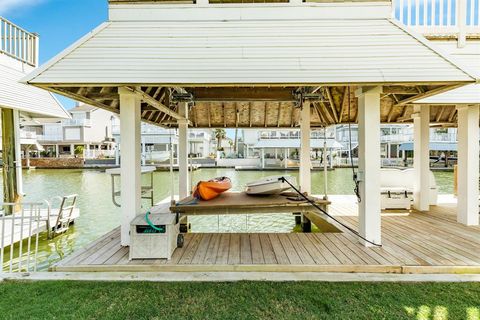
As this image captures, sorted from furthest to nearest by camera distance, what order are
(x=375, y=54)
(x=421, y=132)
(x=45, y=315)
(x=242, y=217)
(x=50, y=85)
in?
1. (x=242, y=217)
2. (x=421, y=132)
3. (x=375, y=54)
4. (x=50, y=85)
5. (x=45, y=315)

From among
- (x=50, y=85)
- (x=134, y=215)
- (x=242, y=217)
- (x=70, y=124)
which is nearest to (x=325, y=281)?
(x=134, y=215)

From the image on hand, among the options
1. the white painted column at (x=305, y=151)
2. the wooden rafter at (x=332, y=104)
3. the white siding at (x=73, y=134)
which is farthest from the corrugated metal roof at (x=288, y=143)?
the white siding at (x=73, y=134)

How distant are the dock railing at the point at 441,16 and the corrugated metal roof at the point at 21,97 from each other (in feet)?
28.6

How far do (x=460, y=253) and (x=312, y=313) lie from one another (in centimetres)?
292

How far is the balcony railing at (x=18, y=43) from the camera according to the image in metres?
6.97

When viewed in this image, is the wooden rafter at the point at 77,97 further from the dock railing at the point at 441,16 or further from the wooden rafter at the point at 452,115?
the wooden rafter at the point at 452,115

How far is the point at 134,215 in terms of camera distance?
4.47 meters

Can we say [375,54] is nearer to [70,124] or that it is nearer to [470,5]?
[470,5]

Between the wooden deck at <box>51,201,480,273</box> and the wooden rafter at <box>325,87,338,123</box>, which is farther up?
the wooden rafter at <box>325,87,338,123</box>

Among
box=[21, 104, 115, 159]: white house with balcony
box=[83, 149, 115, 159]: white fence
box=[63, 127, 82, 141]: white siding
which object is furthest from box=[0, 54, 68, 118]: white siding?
box=[63, 127, 82, 141]: white siding

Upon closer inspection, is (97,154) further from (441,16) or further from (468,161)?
(468,161)

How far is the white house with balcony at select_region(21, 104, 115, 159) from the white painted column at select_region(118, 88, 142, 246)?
33364mm

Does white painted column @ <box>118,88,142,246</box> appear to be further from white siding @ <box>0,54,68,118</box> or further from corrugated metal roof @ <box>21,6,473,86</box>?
white siding @ <box>0,54,68,118</box>

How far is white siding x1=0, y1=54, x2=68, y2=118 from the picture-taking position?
641 centimetres
